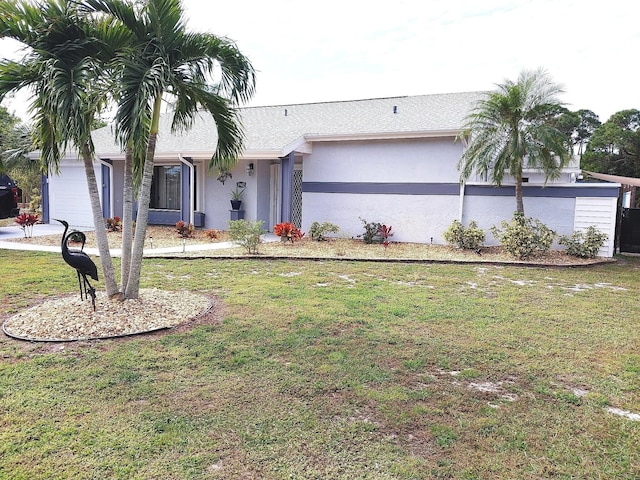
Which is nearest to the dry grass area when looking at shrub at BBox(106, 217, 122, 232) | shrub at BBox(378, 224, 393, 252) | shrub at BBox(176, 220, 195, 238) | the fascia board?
shrub at BBox(176, 220, 195, 238)

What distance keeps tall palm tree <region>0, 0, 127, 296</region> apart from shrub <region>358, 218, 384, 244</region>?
8.66m

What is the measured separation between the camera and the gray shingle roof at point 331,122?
520 inches

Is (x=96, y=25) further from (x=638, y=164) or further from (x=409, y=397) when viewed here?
(x=638, y=164)

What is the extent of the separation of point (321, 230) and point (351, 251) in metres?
1.58

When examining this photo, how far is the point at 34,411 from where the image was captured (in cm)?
339

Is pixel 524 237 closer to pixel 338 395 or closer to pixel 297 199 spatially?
pixel 297 199

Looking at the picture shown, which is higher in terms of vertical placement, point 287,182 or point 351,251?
point 287,182

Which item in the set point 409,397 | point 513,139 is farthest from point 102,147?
point 409,397

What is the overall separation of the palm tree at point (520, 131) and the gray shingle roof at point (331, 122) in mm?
1151

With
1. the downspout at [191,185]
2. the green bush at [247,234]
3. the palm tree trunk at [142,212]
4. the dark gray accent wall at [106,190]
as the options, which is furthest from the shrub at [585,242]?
the dark gray accent wall at [106,190]

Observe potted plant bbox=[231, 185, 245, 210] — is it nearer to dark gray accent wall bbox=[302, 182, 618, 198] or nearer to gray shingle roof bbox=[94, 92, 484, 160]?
gray shingle roof bbox=[94, 92, 484, 160]

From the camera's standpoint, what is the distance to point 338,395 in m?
3.78

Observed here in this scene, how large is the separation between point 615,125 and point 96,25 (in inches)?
1193

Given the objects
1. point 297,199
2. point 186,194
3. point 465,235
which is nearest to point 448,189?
point 465,235
